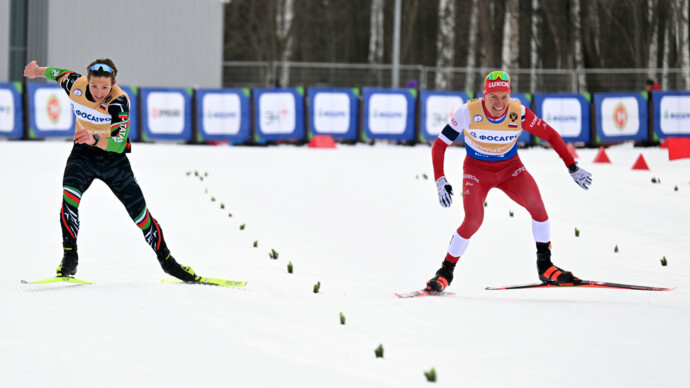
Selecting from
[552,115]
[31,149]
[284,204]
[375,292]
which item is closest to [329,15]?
[552,115]

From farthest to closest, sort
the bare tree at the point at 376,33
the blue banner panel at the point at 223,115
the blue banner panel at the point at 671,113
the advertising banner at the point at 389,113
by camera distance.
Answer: the bare tree at the point at 376,33
the advertising banner at the point at 389,113
the blue banner panel at the point at 671,113
the blue banner panel at the point at 223,115

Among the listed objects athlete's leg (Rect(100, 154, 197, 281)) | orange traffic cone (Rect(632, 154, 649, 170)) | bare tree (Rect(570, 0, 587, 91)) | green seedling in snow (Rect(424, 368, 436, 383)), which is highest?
bare tree (Rect(570, 0, 587, 91))

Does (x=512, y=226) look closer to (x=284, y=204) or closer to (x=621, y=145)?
(x=284, y=204)

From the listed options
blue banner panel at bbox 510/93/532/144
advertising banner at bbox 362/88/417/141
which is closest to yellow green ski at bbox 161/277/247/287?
advertising banner at bbox 362/88/417/141

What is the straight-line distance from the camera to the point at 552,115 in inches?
976

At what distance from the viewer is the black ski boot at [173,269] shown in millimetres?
7590

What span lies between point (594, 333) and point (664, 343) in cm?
45

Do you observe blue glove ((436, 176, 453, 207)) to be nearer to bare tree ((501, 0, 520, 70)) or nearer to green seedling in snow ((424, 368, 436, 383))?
green seedling in snow ((424, 368, 436, 383))

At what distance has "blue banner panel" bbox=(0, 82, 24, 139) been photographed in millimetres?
23016

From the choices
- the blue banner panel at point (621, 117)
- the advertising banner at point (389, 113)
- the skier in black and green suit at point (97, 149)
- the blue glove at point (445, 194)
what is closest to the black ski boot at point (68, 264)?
the skier in black and green suit at point (97, 149)

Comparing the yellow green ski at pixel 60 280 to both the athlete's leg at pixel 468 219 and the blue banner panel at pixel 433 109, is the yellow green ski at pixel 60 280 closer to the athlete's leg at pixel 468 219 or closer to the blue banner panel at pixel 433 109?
the athlete's leg at pixel 468 219

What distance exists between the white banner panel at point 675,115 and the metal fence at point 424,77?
6.02 ft

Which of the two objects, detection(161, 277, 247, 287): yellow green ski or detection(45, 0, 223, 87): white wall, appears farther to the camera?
detection(45, 0, 223, 87): white wall

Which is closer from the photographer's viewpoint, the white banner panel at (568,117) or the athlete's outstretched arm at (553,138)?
the athlete's outstretched arm at (553,138)
